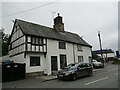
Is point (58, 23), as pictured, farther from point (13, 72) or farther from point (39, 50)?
point (13, 72)

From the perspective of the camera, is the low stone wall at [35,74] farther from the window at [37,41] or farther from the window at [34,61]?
the window at [37,41]

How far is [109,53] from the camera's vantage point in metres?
67.3

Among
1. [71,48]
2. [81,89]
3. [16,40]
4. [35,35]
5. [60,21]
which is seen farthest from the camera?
[60,21]

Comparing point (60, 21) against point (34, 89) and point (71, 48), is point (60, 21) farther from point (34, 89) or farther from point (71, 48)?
point (34, 89)

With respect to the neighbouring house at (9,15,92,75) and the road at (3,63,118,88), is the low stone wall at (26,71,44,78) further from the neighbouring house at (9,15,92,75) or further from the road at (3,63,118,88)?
the road at (3,63,118,88)

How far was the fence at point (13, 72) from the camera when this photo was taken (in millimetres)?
13148

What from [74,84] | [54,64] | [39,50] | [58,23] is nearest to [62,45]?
[54,64]

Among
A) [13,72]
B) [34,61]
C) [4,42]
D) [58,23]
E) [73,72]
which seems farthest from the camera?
[4,42]

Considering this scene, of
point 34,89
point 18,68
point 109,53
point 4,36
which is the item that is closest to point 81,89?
point 34,89

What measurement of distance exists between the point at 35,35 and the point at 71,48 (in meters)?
7.66

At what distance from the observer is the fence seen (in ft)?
43.1

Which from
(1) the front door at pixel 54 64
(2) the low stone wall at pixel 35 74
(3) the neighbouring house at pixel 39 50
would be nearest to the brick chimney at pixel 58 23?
(3) the neighbouring house at pixel 39 50

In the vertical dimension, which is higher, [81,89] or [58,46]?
[58,46]

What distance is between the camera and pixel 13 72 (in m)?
13.6
